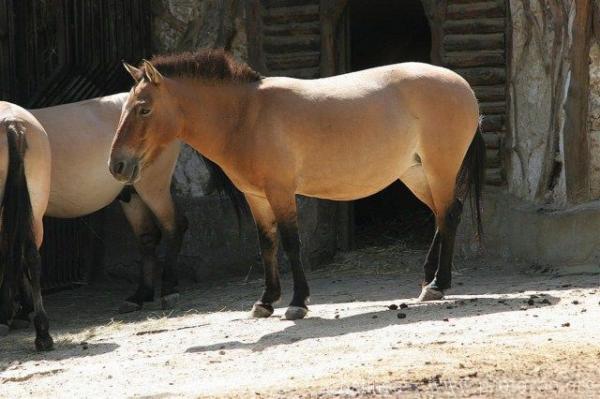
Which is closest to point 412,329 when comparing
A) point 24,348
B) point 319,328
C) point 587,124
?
point 319,328

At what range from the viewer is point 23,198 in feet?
24.2

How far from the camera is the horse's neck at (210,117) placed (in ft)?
25.2

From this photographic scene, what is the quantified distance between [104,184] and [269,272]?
7.23ft

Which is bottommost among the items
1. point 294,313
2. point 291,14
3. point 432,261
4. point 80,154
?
point 294,313

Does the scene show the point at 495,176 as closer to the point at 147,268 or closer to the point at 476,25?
the point at 476,25

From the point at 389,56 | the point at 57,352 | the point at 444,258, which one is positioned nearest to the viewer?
the point at 57,352

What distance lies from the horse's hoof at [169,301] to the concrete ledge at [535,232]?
2826 mm

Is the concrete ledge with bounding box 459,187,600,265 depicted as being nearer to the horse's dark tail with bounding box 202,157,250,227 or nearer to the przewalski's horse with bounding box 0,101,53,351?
the horse's dark tail with bounding box 202,157,250,227

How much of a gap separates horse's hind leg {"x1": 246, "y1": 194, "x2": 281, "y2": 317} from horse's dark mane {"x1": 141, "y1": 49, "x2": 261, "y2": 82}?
0.87 meters

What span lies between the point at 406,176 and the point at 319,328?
1815 mm

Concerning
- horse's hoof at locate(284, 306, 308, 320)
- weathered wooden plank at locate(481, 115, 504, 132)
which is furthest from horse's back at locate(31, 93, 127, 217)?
weathered wooden plank at locate(481, 115, 504, 132)

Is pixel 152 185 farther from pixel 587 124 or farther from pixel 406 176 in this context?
pixel 587 124

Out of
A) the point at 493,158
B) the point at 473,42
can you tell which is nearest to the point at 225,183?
the point at 493,158

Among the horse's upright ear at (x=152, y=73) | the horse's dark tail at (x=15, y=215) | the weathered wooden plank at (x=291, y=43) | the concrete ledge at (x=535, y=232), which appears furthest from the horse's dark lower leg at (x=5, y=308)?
the concrete ledge at (x=535, y=232)
